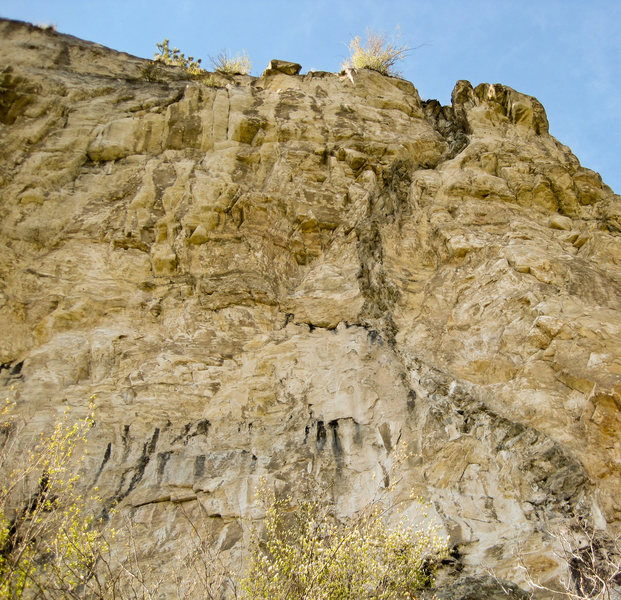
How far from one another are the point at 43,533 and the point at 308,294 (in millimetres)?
5629

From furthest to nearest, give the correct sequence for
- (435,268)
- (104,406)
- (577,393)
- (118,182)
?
(118,182) < (435,268) < (104,406) < (577,393)

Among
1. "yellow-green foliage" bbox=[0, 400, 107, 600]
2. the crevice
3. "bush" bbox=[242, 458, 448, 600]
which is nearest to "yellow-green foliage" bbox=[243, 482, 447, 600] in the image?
"bush" bbox=[242, 458, 448, 600]

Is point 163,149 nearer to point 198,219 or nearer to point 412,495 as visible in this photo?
point 198,219

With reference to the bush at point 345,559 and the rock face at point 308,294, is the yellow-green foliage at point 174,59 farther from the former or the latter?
the bush at point 345,559

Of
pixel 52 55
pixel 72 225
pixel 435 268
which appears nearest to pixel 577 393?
pixel 435 268

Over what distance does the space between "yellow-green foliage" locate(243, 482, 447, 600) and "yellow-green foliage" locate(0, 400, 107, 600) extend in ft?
5.92

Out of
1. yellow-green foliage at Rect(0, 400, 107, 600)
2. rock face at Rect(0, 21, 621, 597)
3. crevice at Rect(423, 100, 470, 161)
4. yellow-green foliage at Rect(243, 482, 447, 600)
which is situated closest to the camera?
yellow-green foliage at Rect(0, 400, 107, 600)

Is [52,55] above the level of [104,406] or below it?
above

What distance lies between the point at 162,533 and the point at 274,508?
1.48m

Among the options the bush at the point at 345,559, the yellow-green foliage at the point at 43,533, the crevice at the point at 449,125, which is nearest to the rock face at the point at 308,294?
the crevice at the point at 449,125

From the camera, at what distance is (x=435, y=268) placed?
1092 centimetres

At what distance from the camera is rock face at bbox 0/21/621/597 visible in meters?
7.88

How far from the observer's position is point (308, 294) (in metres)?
10.3

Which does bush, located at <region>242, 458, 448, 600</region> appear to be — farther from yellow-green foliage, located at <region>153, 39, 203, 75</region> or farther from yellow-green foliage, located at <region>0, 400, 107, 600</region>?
yellow-green foliage, located at <region>153, 39, 203, 75</region>
